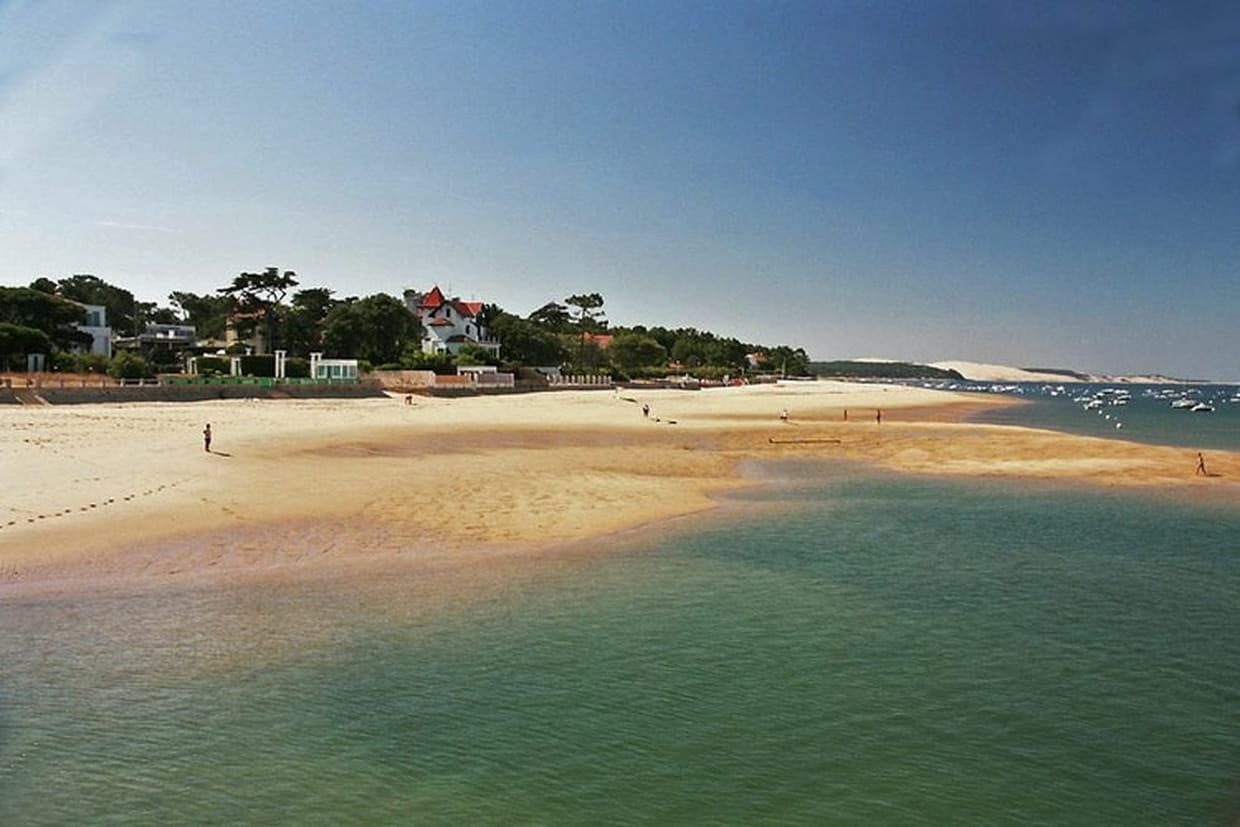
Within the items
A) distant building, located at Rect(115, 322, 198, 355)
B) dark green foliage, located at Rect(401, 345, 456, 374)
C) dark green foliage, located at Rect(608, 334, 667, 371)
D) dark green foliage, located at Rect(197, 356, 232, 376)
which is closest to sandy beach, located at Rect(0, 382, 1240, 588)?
dark green foliage, located at Rect(197, 356, 232, 376)

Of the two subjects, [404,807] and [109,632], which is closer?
[404,807]

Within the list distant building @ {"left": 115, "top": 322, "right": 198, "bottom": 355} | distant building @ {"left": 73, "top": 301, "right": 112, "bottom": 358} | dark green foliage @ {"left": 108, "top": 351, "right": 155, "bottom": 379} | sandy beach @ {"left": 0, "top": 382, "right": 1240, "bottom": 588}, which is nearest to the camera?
sandy beach @ {"left": 0, "top": 382, "right": 1240, "bottom": 588}

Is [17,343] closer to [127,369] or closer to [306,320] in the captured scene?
[127,369]

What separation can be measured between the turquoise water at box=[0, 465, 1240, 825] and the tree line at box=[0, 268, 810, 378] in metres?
64.6

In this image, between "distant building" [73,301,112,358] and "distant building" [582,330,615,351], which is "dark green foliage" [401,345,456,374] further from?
"distant building" [582,330,615,351]

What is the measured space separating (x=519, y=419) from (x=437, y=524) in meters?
35.4

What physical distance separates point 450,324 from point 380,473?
89754 millimetres

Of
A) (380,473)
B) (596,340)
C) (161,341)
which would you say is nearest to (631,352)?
(596,340)

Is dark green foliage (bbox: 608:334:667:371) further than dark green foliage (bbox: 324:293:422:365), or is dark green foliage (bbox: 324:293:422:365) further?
dark green foliage (bbox: 608:334:667:371)

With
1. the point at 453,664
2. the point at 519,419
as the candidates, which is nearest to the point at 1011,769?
the point at 453,664

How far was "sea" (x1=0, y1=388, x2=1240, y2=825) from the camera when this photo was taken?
27.0ft

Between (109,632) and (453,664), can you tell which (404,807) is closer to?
(453,664)

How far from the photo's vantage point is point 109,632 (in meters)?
12.6

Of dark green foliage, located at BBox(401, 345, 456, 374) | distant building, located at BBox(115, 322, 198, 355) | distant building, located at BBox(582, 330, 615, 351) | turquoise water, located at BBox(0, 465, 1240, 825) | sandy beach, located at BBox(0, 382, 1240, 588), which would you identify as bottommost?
turquoise water, located at BBox(0, 465, 1240, 825)
